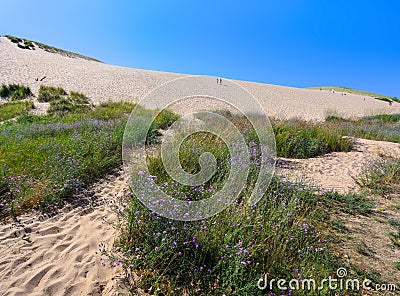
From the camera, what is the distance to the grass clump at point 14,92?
48.9 feet

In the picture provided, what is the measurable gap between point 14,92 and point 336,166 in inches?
745

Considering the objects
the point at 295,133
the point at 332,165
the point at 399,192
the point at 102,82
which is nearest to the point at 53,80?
the point at 102,82

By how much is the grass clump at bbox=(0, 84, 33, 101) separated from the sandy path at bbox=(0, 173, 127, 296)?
605 inches

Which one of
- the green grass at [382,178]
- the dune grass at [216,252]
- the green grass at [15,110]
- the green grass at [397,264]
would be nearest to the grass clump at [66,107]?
the green grass at [15,110]

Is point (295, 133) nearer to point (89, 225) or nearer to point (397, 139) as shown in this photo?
point (397, 139)

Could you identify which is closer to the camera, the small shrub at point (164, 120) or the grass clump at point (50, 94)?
the small shrub at point (164, 120)

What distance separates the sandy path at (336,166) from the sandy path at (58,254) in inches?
145

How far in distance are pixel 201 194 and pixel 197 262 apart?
1211mm

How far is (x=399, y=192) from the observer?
4.69 meters

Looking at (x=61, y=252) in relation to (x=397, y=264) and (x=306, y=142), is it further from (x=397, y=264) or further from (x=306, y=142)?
(x=306, y=142)

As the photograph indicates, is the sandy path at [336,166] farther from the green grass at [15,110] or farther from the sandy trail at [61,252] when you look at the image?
the green grass at [15,110]

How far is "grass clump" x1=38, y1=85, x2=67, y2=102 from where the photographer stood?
1465 centimetres

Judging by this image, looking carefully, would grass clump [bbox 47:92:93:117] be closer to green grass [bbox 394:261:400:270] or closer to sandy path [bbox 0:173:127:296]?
sandy path [bbox 0:173:127:296]

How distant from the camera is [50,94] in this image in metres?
→ 15.3
